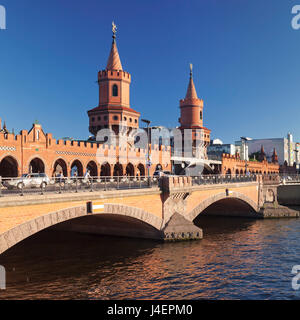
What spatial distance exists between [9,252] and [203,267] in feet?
46.8

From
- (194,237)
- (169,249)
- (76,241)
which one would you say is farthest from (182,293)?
(76,241)

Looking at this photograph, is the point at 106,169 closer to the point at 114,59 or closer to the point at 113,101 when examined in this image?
the point at 113,101

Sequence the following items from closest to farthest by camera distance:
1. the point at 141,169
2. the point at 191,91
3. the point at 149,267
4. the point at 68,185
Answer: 1. the point at 68,185
2. the point at 149,267
3. the point at 141,169
4. the point at 191,91

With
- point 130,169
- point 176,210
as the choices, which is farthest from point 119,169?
point 176,210

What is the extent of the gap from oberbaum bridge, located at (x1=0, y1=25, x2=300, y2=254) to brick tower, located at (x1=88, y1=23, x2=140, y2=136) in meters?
0.17

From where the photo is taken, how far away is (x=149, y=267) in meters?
21.7

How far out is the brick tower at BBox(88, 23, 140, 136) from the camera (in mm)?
58719

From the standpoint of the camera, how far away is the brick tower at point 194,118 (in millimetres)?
79938

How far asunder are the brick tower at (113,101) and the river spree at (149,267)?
29812 millimetres

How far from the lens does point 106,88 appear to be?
59781 millimetres

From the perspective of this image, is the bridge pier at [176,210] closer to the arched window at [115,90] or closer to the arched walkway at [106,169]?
the arched walkway at [106,169]

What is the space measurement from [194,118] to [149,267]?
204ft
